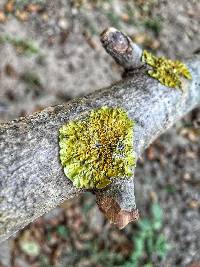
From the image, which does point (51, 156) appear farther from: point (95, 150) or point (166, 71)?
point (166, 71)

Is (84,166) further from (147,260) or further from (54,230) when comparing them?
(147,260)

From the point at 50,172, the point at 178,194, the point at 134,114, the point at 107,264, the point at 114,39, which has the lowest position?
the point at 107,264

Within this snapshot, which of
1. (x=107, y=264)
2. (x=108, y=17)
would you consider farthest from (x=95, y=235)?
(x=108, y=17)

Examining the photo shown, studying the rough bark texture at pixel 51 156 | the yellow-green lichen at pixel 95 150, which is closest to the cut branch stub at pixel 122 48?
the rough bark texture at pixel 51 156

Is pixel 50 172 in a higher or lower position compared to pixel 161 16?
lower

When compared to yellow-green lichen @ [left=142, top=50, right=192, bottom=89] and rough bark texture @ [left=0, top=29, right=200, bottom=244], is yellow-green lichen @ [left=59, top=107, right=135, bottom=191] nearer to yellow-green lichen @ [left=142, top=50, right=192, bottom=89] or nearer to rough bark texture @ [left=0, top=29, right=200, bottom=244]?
rough bark texture @ [left=0, top=29, right=200, bottom=244]

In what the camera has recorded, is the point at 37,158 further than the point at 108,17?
No

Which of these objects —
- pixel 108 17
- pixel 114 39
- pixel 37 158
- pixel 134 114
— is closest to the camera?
pixel 37 158
